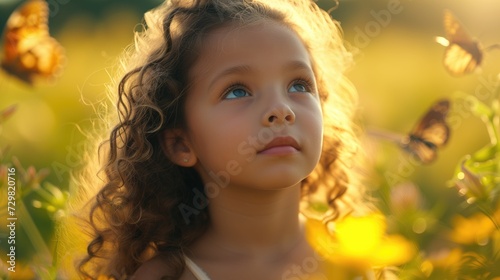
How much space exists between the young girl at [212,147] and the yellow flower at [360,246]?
2.18 feet

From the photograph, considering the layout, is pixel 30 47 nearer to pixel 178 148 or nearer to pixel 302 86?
pixel 178 148

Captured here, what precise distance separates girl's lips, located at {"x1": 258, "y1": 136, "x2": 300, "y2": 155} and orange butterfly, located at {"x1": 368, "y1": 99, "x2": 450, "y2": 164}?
0.50 feet

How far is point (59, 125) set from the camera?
2041mm

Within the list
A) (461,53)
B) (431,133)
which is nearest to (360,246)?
(461,53)

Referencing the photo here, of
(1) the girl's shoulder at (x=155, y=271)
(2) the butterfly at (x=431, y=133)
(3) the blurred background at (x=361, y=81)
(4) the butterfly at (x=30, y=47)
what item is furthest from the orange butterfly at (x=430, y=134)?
(4) the butterfly at (x=30, y=47)

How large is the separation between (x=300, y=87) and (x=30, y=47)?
1.84 ft

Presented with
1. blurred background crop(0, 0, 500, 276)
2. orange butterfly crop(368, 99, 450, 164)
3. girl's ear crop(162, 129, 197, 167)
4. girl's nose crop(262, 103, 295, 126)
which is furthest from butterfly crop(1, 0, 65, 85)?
orange butterfly crop(368, 99, 450, 164)

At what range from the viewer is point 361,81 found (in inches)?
79.7

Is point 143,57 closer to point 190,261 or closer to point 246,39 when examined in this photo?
point 246,39

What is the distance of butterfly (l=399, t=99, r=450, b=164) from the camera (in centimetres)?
129

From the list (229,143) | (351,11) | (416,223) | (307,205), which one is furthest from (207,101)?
(351,11)

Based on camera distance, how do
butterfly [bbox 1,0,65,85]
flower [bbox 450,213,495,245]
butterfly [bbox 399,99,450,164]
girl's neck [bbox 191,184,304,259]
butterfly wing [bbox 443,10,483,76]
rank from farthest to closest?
girl's neck [bbox 191,184,304,259], butterfly [bbox 1,0,65,85], butterfly [bbox 399,99,450,164], butterfly wing [bbox 443,10,483,76], flower [bbox 450,213,495,245]

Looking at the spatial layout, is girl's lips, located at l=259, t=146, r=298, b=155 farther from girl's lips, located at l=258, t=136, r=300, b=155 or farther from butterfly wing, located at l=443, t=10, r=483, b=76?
butterfly wing, located at l=443, t=10, r=483, b=76

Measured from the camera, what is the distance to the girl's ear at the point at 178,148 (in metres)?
1.58
